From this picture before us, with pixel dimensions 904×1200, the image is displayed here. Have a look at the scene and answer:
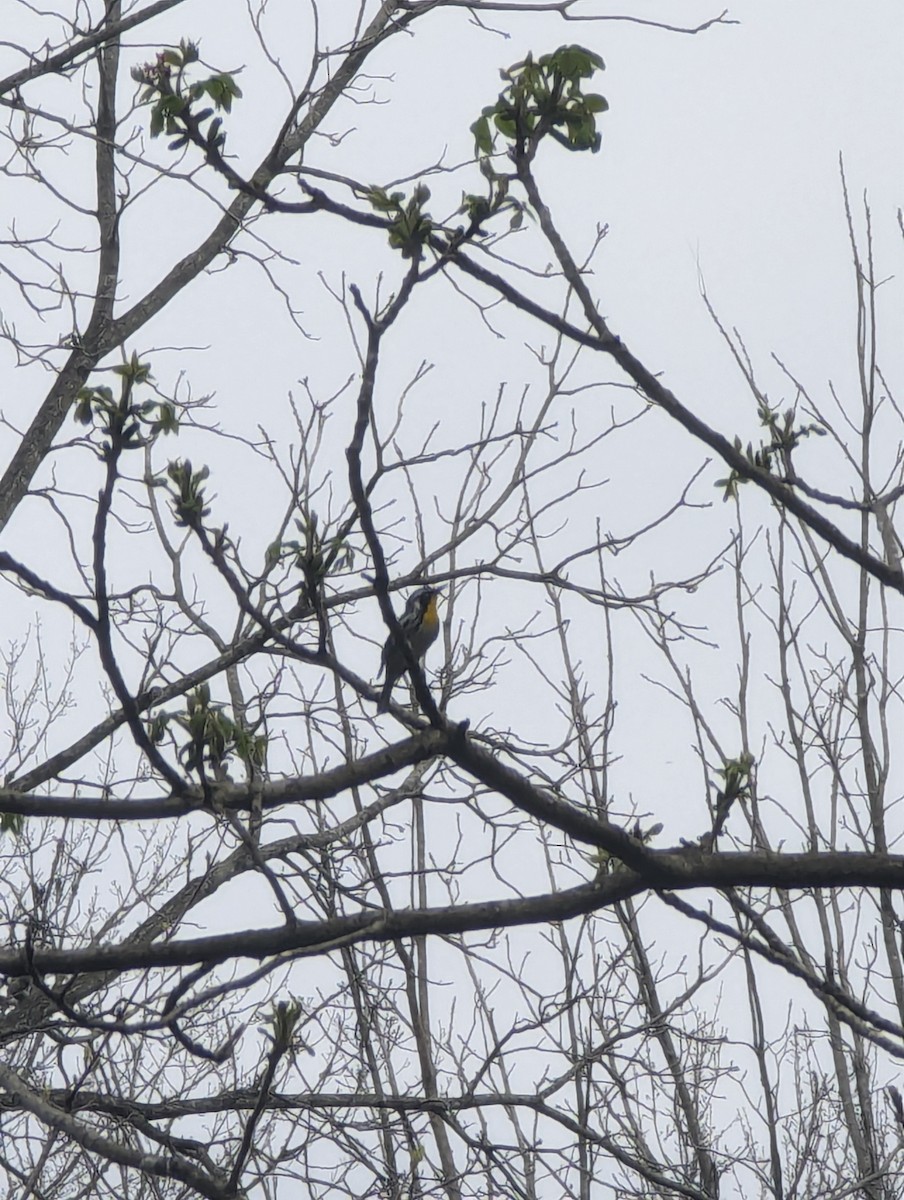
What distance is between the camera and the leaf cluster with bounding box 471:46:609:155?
7.48ft

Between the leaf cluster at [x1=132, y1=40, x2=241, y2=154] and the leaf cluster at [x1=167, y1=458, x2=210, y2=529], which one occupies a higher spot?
the leaf cluster at [x1=132, y1=40, x2=241, y2=154]

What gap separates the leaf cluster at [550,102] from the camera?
2.28 m

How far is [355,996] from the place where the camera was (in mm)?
6062

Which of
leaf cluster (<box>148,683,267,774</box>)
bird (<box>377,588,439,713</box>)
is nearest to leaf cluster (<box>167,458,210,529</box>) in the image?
leaf cluster (<box>148,683,267,774</box>)

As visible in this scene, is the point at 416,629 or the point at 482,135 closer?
the point at 482,135

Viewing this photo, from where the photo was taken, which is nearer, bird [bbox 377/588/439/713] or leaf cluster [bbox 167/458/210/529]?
leaf cluster [bbox 167/458/210/529]

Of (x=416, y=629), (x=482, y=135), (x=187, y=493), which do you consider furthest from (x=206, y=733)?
(x=416, y=629)

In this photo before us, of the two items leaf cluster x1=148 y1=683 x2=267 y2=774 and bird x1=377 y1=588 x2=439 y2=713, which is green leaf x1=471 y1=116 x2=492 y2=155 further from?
bird x1=377 y1=588 x2=439 y2=713

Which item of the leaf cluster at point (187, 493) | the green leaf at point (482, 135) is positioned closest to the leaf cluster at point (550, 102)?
the green leaf at point (482, 135)

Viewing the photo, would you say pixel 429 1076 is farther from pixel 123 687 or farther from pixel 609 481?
pixel 123 687

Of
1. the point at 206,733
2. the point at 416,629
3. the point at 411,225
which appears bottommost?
the point at 206,733

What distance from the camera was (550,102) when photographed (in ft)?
7.54

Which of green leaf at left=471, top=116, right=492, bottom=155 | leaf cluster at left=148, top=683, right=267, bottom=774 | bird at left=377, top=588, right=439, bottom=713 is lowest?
leaf cluster at left=148, top=683, right=267, bottom=774

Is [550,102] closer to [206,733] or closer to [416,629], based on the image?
[206,733]
